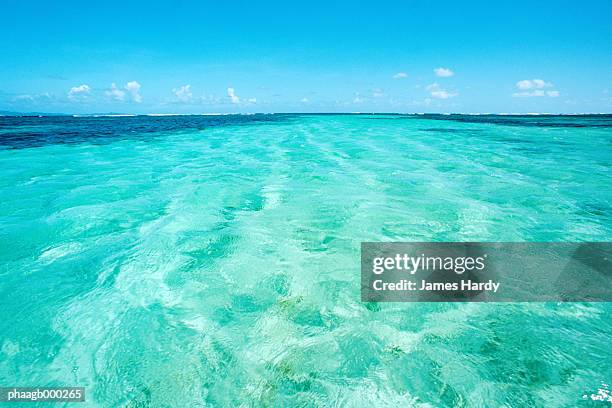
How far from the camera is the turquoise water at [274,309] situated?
2.82m

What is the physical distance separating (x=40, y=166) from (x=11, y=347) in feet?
48.7

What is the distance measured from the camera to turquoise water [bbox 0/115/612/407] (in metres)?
2.82

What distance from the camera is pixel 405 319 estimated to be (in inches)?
145

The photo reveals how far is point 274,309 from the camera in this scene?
3883 millimetres

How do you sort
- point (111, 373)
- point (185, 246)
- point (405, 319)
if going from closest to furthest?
point (111, 373) < point (405, 319) < point (185, 246)

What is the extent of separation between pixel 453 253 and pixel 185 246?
5.06m

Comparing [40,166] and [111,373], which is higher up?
[40,166]

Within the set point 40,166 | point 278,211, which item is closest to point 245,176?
point 278,211

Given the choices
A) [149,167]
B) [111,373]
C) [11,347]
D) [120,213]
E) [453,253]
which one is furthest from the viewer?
[149,167]

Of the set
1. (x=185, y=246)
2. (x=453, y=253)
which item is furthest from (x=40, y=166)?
(x=453, y=253)

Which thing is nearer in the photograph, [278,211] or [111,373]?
[111,373]

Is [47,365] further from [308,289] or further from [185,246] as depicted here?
[308,289]

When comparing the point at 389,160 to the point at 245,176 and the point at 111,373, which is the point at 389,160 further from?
the point at 111,373

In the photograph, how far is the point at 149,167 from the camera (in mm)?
13734
